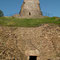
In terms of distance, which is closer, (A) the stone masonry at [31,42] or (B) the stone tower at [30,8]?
(A) the stone masonry at [31,42]

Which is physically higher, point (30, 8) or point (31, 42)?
point (30, 8)

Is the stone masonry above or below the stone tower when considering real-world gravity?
below

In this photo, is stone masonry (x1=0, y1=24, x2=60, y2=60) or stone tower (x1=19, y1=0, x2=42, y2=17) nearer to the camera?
stone masonry (x1=0, y1=24, x2=60, y2=60)

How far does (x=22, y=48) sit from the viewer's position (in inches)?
763

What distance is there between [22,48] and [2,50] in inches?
122

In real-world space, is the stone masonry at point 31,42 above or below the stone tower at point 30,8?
below

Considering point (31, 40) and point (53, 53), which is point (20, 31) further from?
point (53, 53)

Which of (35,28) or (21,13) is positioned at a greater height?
(21,13)

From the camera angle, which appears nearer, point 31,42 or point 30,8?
point 31,42

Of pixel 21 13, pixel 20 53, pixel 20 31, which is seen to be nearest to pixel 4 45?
pixel 20 53

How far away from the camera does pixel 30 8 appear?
3422cm

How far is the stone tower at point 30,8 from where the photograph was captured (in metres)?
34.0

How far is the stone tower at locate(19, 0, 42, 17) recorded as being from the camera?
111 ft

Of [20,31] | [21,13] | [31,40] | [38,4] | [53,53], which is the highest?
[38,4]
